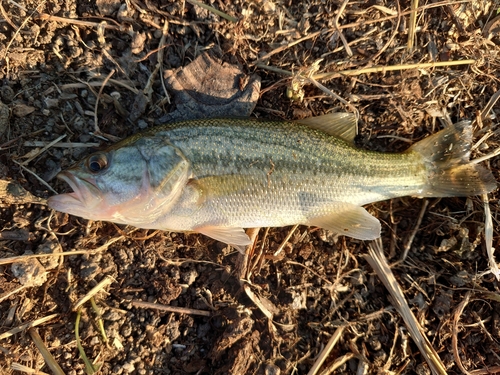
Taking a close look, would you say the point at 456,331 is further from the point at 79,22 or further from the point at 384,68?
the point at 79,22

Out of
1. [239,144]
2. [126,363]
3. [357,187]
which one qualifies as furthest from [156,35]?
[126,363]

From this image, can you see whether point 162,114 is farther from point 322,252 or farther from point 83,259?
point 322,252

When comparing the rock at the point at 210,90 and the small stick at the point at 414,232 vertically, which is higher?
the rock at the point at 210,90

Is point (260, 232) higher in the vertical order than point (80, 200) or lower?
lower

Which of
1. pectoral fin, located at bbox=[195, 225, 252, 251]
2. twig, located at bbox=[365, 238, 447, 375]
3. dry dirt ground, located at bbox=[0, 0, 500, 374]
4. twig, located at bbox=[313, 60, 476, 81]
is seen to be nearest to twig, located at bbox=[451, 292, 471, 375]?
dry dirt ground, located at bbox=[0, 0, 500, 374]

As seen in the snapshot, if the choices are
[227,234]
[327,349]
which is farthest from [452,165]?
[227,234]

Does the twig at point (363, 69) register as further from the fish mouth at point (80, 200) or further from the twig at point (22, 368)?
the twig at point (22, 368)

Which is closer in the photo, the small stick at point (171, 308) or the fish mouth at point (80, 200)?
the fish mouth at point (80, 200)

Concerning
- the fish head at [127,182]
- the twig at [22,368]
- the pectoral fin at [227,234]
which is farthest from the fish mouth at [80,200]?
the twig at [22,368]
